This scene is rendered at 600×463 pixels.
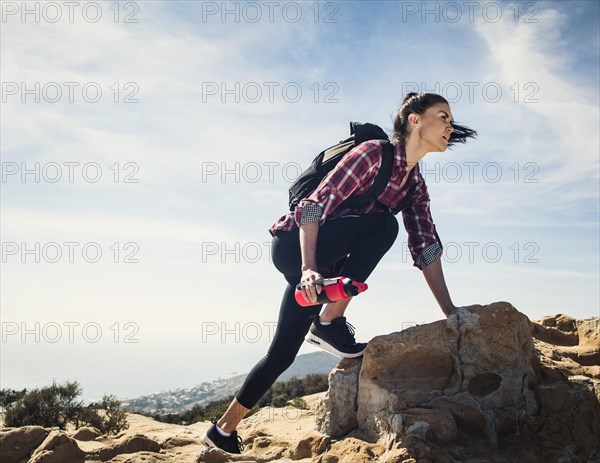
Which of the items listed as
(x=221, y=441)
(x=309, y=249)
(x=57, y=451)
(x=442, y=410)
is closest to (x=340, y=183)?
(x=309, y=249)

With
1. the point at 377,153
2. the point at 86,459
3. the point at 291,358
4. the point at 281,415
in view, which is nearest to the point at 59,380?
the point at 281,415

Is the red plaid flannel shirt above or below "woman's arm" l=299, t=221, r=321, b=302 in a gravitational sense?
above

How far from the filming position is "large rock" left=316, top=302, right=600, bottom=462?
4176 mm

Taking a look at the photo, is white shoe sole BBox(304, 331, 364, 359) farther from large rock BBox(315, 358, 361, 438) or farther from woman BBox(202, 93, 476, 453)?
large rock BBox(315, 358, 361, 438)

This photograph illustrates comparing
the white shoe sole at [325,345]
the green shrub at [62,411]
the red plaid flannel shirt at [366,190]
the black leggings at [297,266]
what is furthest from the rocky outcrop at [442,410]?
the green shrub at [62,411]

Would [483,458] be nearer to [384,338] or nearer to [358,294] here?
[384,338]

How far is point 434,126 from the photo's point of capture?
4.80m

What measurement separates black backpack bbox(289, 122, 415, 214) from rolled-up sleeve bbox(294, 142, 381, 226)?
11 cm

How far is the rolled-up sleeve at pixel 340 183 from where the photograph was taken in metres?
4.37

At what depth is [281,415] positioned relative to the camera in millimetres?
7676

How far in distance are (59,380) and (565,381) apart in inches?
433

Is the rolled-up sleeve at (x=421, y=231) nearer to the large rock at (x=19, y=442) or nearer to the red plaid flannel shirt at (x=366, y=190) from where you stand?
the red plaid flannel shirt at (x=366, y=190)

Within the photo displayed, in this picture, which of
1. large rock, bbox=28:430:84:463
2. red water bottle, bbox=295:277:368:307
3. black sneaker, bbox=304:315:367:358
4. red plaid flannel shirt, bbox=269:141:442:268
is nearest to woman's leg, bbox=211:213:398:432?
red plaid flannel shirt, bbox=269:141:442:268

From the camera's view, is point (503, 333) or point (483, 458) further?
point (503, 333)
